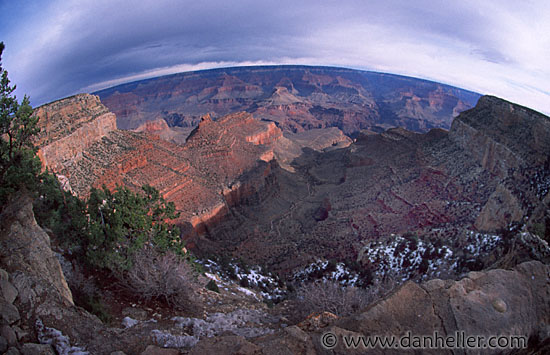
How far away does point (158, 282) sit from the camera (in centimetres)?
1065

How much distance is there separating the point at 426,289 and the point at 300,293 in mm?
9990

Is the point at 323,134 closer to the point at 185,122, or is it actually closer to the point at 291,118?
the point at 291,118

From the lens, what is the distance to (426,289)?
250 inches

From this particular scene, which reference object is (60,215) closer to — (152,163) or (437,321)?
(437,321)

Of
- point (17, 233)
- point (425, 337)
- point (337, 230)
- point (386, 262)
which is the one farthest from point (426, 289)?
point (337, 230)

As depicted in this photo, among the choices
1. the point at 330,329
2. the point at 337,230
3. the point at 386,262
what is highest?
the point at 330,329

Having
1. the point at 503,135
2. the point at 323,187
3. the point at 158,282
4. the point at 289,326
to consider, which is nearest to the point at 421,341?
the point at 289,326

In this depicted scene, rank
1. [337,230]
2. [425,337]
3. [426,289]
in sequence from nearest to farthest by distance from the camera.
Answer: [425,337] → [426,289] → [337,230]

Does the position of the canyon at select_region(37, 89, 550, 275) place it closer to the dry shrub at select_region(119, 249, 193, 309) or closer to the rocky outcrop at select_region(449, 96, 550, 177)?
the rocky outcrop at select_region(449, 96, 550, 177)

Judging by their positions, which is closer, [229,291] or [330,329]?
[330,329]

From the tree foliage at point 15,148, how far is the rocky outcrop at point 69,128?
19687mm

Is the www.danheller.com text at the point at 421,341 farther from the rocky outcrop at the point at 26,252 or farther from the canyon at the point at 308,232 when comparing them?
the rocky outcrop at the point at 26,252

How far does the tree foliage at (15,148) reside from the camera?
9.23m

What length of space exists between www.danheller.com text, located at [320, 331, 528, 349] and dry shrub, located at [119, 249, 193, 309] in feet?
22.8
